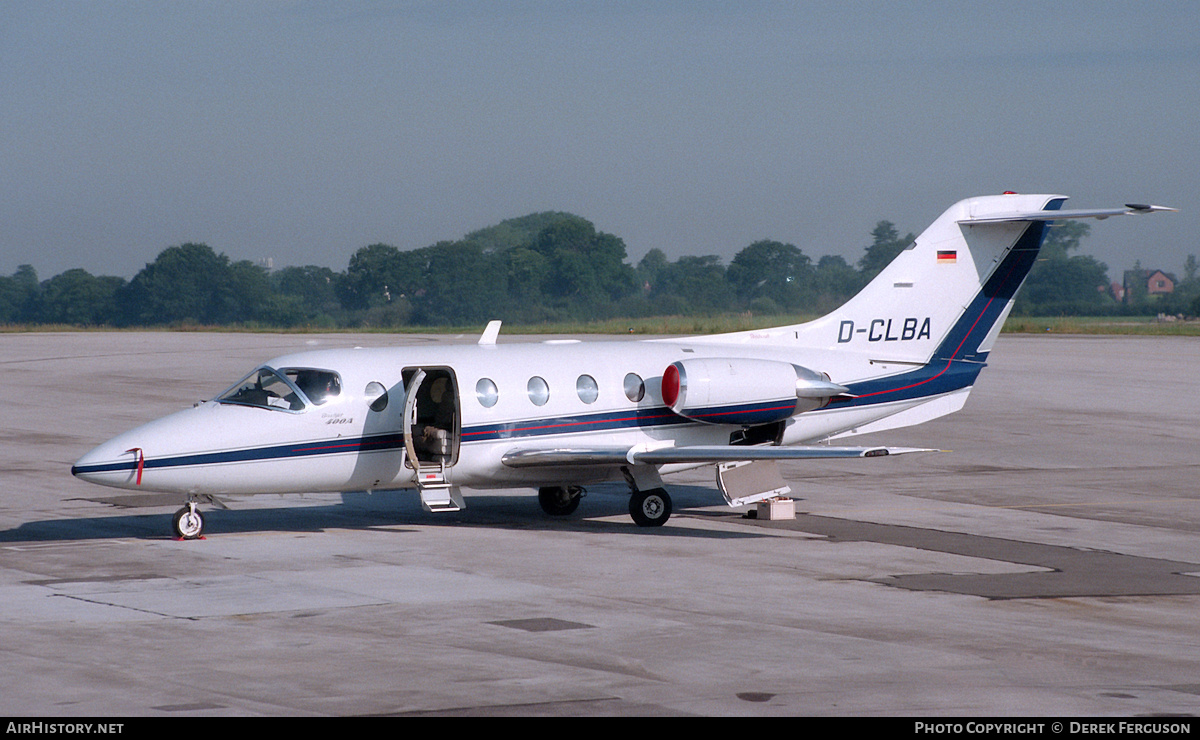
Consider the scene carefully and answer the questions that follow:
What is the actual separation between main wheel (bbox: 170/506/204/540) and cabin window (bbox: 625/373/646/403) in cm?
637

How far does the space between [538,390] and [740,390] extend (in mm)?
3079

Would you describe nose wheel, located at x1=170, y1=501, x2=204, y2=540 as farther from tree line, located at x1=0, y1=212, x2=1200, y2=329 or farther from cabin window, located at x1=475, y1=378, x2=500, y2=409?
tree line, located at x1=0, y1=212, x2=1200, y2=329

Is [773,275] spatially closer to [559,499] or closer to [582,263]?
[582,263]

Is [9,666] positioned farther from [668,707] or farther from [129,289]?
[129,289]

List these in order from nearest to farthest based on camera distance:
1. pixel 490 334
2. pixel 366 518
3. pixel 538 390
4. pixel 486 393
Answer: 1. pixel 486 393
2. pixel 538 390
3. pixel 366 518
4. pixel 490 334

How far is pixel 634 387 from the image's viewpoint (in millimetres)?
20078

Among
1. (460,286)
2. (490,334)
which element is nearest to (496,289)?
(460,286)

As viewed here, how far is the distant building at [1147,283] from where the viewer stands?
128 m

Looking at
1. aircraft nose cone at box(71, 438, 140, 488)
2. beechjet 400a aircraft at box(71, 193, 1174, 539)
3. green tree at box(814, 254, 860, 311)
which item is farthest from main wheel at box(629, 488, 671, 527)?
green tree at box(814, 254, 860, 311)

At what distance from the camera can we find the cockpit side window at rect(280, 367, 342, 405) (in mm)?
18156

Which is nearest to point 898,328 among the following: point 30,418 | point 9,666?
point 9,666

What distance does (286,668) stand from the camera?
A: 422 inches

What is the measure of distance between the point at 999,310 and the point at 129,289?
86883mm

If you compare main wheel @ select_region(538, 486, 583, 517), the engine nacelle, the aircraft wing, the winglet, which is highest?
the winglet
